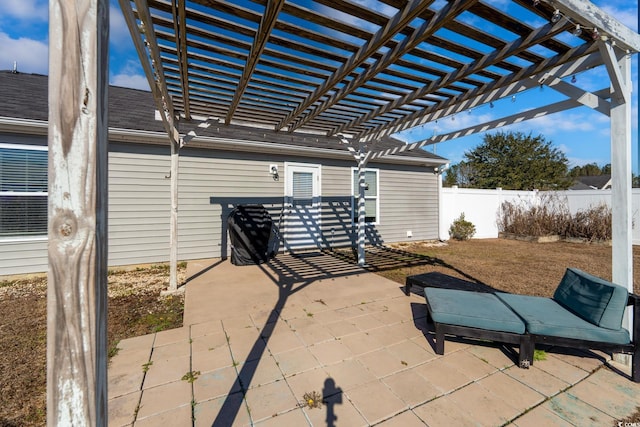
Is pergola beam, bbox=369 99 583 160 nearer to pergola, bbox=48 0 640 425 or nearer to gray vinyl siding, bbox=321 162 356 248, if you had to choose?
pergola, bbox=48 0 640 425

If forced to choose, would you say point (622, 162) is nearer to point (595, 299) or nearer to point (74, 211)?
point (595, 299)

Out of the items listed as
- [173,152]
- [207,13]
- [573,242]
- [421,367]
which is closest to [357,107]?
[207,13]

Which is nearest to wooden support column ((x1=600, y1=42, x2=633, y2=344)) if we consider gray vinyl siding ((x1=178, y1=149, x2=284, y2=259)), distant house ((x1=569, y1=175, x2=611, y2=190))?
gray vinyl siding ((x1=178, y1=149, x2=284, y2=259))

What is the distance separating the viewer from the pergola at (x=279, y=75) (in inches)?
30.1

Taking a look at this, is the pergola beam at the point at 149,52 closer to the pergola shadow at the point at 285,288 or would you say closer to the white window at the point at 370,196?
the pergola shadow at the point at 285,288

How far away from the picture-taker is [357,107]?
4082 millimetres

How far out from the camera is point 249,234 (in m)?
5.77

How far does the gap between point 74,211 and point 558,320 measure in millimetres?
3318

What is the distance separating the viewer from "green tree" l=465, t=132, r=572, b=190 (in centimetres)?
1991

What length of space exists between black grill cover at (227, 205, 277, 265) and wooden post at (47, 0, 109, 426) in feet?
16.4

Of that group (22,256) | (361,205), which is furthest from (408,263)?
(22,256)

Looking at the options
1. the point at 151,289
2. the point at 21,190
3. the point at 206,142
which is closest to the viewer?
the point at 151,289

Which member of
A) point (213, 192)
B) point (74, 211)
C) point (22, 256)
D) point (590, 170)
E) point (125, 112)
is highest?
point (590, 170)

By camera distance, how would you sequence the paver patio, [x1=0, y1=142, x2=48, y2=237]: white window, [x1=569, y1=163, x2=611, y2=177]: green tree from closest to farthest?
the paver patio
[x1=0, y1=142, x2=48, y2=237]: white window
[x1=569, y1=163, x2=611, y2=177]: green tree
